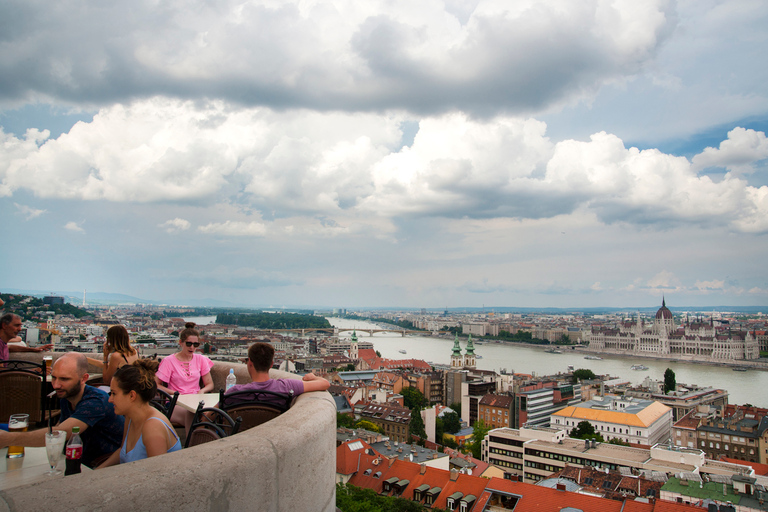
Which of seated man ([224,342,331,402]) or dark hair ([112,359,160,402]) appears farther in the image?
seated man ([224,342,331,402])

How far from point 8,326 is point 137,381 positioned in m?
2.45

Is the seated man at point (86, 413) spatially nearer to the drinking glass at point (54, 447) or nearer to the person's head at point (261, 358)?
the drinking glass at point (54, 447)

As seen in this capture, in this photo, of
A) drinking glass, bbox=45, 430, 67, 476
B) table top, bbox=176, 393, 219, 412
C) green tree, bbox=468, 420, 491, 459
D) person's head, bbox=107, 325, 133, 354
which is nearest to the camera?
drinking glass, bbox=45, 430, 67, 476

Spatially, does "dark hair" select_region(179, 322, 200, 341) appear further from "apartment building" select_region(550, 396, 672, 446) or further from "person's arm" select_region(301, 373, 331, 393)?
"apartment building" select_region(550, 396, 672, 446)

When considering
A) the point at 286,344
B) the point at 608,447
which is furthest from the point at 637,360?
the point at 608,447

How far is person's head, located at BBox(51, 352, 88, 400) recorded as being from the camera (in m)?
1.87

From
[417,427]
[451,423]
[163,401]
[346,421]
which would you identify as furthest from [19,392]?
[451,423]

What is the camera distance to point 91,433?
5.98 feet

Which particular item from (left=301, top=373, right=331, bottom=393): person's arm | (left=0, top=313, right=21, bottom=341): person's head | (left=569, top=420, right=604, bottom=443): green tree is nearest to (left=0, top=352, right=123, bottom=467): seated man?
(left=301, top=373, right=331, bottom=393): person's arm

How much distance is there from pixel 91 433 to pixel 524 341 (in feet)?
270

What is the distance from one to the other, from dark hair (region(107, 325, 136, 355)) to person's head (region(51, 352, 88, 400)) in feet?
2.33

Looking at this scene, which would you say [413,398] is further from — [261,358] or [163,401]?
[261,358]

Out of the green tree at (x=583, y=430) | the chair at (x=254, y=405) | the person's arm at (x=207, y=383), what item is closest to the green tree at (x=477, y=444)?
the green tree at (x=583, y=430)

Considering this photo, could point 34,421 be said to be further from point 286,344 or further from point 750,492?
point 286,344
